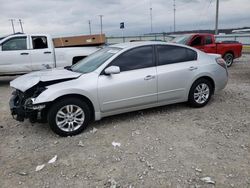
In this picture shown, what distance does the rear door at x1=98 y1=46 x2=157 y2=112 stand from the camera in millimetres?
4617

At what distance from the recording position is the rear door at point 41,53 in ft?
30.5

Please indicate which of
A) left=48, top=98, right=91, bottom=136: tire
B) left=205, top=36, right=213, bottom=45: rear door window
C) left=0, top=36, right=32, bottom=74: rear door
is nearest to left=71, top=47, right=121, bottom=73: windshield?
left=48, top=98, right=91, bottom=136: tire

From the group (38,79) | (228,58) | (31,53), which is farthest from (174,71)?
(228,58)

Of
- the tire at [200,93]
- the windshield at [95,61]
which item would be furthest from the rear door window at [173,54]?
the windshield at [95,61]

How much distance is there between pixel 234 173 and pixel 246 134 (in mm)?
1346

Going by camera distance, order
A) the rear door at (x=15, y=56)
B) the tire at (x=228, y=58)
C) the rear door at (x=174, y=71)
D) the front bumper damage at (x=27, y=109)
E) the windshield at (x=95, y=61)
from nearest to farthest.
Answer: the front bumper damage at (x=27, y=109)
the windshield at (x=95, y=61)
the rear door at (x=174, y=71)
the rear door at (x=15, y=56)
the tire at (x=228, y=58)

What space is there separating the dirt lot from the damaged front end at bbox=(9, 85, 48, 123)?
41cm

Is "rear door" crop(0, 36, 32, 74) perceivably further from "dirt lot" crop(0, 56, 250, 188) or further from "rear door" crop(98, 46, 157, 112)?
"rear door" crop(98, 46, 157, 112)

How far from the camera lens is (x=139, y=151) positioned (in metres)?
3.82

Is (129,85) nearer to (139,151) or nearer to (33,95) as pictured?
(139,151)

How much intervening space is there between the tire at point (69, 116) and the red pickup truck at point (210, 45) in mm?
7919

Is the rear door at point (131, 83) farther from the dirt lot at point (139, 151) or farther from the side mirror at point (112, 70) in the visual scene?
the dirt lot at point (139, 151)

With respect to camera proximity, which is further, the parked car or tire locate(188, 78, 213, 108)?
tire locate(188, 78, 213, 108)

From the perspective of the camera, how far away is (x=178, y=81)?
529 centimetres
